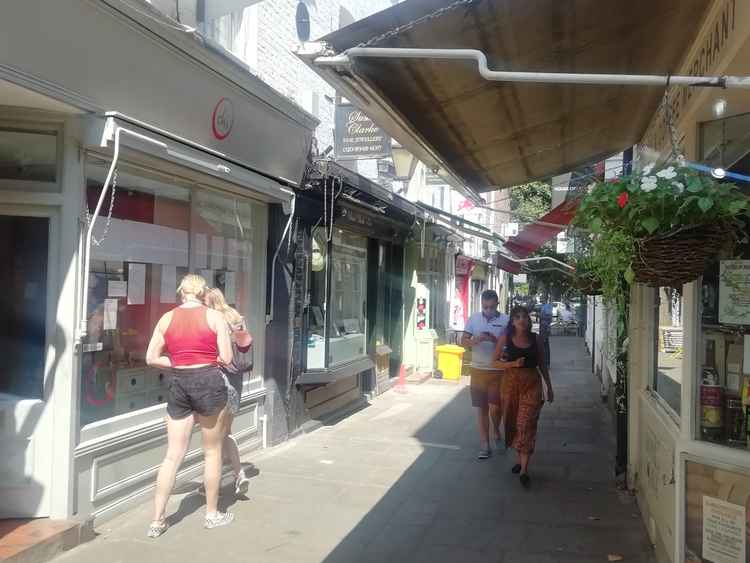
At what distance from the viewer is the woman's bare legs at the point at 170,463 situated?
15.5 feet

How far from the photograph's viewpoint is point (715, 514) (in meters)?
3.46

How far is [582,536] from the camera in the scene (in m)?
5.08

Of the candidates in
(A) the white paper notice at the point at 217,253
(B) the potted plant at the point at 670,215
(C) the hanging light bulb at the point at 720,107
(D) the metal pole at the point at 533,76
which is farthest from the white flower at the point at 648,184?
(A) the white paper notice at the point at 217,253

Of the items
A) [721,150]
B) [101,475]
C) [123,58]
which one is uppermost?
[123,58]

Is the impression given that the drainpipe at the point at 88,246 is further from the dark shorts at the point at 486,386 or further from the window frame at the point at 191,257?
the dark shorts at the point at 486,386

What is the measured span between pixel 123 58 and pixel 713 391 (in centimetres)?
420

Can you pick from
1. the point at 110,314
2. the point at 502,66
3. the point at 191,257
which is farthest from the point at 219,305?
the point at 502,66

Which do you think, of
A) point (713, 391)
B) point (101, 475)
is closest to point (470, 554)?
point (713, 391)

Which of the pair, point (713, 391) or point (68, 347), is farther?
point (68, 347)

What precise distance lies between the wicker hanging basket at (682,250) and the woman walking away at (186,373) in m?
2.88

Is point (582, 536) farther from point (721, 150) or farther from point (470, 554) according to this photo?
point (721, 150)

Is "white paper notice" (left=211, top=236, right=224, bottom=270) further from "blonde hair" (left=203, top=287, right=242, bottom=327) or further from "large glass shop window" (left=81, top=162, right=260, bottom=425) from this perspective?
"blonde hair" (left=203, top=287, right=242, bottom=327)

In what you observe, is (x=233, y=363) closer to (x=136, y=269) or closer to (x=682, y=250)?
(x=136, y=269)

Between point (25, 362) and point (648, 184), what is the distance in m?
4.06
